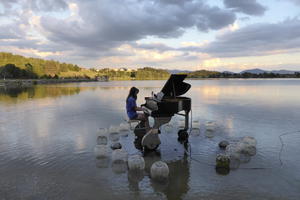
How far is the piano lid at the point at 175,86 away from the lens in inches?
342

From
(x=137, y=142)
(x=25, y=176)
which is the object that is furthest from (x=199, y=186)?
(x=25, y=176)

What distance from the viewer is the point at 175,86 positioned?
8969 mm

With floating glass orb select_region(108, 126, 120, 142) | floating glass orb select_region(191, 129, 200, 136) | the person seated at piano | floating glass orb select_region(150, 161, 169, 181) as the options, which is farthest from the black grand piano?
floating glass orb select_region(150, 161, 169, 181)

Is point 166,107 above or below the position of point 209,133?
above

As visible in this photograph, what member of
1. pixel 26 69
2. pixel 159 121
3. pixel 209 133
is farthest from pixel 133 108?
pixel 26 69

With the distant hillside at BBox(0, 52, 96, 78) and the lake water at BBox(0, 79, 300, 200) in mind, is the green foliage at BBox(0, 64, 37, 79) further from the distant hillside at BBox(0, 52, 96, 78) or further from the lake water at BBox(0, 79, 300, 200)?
the lake water at BBox(0, 79, 300, 200)

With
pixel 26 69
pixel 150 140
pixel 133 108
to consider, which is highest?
pixel 26 69

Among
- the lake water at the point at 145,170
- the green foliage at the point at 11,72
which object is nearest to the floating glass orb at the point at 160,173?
the lake water at the point at 145,170

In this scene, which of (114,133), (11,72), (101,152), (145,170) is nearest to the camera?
(145,170)

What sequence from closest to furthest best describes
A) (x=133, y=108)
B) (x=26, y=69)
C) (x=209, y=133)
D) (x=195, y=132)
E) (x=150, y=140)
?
(x=150, y=140) → (x=133, y=108) → (x=209, y=133) → (x=195, y=132) → (x=26, y=69)

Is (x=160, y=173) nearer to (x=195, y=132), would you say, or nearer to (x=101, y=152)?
(x=101, y=152)

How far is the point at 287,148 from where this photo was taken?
827cm

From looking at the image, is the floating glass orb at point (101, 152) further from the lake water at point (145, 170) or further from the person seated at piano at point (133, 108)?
the person seated at piano at point (133, 108)

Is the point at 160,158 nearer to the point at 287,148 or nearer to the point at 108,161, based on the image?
the point at 108,161
